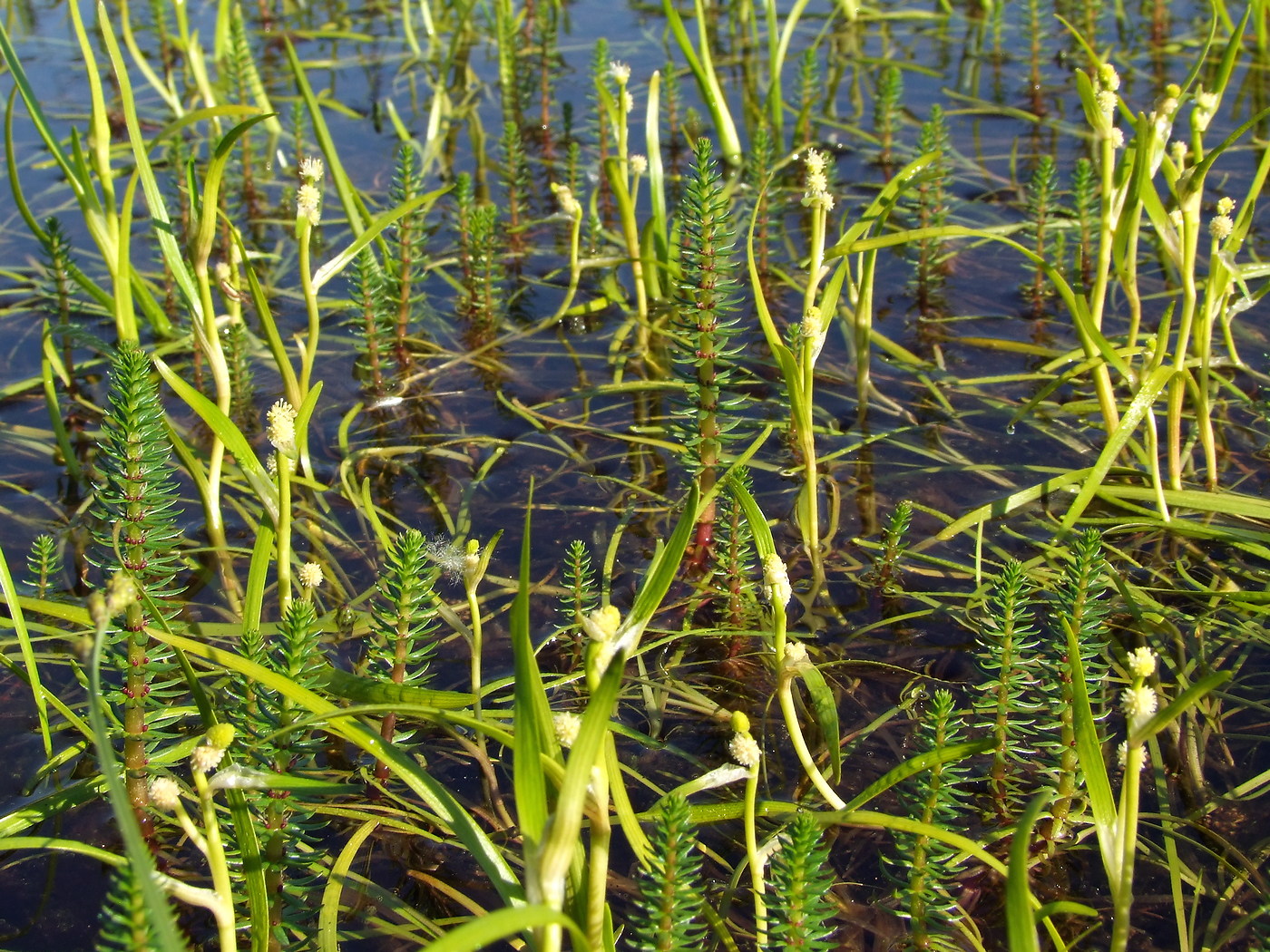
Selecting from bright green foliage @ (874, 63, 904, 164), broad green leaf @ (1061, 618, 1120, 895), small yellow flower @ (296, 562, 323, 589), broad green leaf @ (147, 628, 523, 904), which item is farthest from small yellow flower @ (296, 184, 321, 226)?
bright green foliage @ (874, 63, 904, 164)

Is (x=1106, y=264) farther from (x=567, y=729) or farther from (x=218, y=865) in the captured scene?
(x=218, y=865)

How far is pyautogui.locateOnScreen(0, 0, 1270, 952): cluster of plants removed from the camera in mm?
1996

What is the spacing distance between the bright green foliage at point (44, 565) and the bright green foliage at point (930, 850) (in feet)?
6.54

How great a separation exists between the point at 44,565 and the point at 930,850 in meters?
2.06

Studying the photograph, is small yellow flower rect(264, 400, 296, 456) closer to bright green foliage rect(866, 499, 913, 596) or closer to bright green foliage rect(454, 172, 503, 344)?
bright green foliage rect(866, 499, 913, 596)

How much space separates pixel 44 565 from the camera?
2.74m

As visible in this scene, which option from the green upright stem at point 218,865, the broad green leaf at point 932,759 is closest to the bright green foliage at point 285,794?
the green upright stem at point 218,865

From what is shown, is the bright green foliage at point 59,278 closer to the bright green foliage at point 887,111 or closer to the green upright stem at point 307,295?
the green upright stem at point 307,295

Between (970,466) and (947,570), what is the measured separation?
45cm

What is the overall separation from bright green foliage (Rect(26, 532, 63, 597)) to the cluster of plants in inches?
0.7

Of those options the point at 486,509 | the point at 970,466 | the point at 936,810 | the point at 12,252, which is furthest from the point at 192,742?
the point at 12,252

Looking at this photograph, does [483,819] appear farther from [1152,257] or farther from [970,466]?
[1152,257]

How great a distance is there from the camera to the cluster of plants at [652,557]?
78.6 inches

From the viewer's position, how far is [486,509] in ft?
10.8
